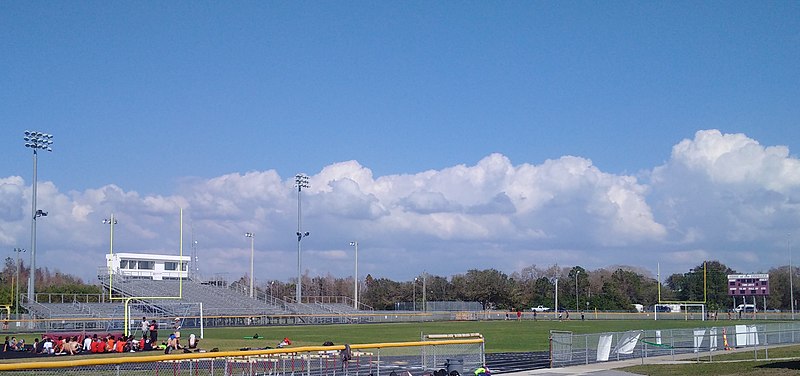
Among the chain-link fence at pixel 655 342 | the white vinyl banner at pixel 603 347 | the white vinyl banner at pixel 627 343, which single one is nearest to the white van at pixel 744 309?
the chain-link fence at pixel 655 342

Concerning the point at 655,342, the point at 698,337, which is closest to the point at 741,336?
the point at 698,337

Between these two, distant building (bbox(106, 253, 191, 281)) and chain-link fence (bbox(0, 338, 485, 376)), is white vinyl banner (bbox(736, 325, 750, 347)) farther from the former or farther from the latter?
distant building (bbox(106, 253, 191, 281))

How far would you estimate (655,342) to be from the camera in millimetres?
37625

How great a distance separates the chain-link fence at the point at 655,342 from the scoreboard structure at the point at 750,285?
152ft

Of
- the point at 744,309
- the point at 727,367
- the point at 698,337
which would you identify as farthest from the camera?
the point at 744,309

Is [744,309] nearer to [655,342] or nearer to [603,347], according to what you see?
[655,342]

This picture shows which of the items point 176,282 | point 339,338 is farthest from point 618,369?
point 176,282

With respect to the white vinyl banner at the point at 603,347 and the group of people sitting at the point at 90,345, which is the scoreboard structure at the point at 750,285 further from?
the group of people sitting at the point at 90,345

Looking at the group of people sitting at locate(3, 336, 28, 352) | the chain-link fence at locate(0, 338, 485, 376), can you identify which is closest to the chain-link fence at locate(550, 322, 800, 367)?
the chain-link fence at locate(0, 338, 485, 376)

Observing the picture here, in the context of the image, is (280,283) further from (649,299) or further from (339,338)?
(339,338)

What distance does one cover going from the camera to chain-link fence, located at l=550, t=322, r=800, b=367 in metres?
32.6

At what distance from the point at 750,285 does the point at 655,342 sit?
2412 inches

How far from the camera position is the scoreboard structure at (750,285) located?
91.4 meters

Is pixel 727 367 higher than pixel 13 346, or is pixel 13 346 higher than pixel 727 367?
pixel 13 346
